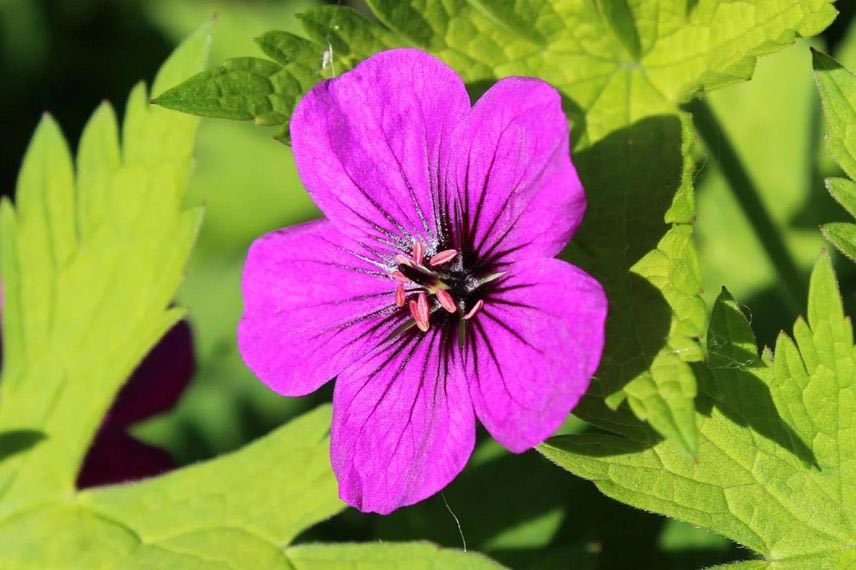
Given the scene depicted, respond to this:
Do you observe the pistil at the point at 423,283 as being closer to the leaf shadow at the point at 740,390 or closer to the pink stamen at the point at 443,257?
the pink stamen at the point at 443,257

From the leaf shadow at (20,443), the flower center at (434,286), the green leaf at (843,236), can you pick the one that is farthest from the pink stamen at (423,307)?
the leaf shadow at (20,443)

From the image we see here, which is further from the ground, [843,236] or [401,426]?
[843,236]

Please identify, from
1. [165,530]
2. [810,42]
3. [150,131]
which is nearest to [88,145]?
[150,131]

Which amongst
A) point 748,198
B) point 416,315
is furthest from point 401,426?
point 748,198

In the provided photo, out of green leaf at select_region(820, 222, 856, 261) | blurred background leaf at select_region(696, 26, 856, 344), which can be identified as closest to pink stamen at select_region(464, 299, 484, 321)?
green leaf at select_region(820, 222, 856, 261)

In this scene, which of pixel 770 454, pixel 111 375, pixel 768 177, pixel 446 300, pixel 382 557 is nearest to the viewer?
pixel 770 454

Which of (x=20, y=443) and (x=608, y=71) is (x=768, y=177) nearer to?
(x=608, y=71)
